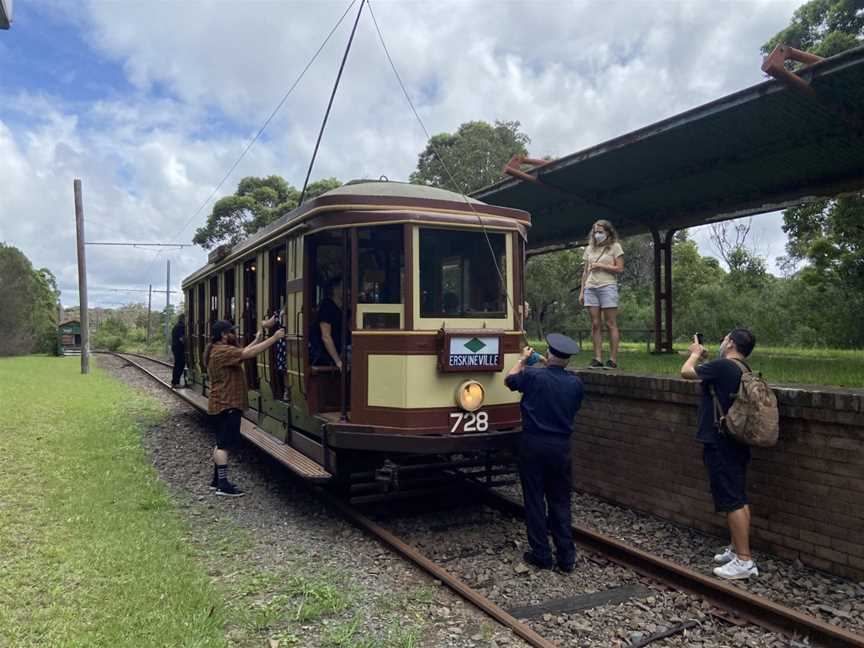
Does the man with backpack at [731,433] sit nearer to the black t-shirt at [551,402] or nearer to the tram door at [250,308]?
the black t-shirt at [551,402]

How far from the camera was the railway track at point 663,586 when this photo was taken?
4043mm

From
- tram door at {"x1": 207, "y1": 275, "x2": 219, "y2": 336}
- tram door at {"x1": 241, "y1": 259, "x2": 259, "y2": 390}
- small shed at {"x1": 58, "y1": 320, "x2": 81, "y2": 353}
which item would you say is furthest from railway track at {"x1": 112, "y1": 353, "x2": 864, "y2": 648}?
small shed at {"x1": 58, "y1": 320, "x2": 81, "y2": 353}

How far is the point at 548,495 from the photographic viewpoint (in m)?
5.59

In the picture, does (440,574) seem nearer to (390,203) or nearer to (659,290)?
(390,203)

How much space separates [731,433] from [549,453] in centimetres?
Answer: 136

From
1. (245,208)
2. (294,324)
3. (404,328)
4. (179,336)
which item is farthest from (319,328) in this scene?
(245,208)

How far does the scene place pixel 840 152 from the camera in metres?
8.14

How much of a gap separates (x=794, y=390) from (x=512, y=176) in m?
5.59

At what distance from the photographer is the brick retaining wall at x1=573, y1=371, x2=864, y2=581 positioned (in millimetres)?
4840

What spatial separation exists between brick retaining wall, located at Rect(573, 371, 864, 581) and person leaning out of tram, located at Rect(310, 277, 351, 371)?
2.82 m

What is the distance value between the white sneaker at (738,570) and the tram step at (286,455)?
3.27m

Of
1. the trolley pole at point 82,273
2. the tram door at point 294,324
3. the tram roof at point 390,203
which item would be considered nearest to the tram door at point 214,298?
the tram door at point 294,324

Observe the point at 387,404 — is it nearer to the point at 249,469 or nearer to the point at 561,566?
the point at 561,566

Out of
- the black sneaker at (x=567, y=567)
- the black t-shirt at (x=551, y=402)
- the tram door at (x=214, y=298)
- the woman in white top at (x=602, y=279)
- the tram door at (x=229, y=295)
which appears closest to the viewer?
the black sneaker at (x=567, y=567)
